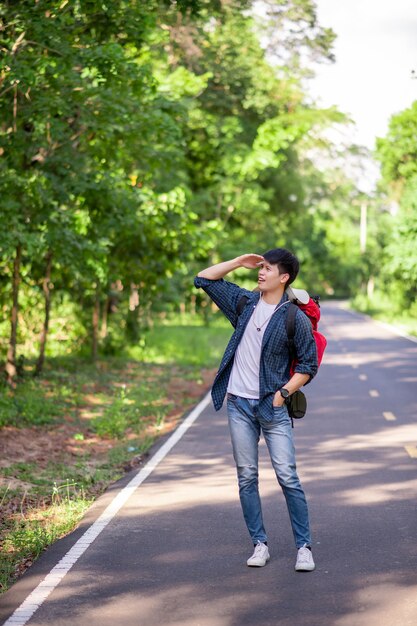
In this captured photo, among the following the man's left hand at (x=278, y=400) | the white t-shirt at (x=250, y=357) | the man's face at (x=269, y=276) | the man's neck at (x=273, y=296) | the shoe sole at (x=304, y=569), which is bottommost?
the shoe sole at (x=304, y=569)

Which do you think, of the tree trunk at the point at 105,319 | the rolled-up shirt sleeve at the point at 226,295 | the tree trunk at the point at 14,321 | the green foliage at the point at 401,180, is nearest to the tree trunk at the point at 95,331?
the tree trunk at the point at 105,319

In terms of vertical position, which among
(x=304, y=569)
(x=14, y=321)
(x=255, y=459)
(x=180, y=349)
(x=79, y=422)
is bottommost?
(x=180, y=349)

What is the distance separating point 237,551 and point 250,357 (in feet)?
4.38

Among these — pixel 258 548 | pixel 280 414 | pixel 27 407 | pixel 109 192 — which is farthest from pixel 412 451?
pixel 109 192

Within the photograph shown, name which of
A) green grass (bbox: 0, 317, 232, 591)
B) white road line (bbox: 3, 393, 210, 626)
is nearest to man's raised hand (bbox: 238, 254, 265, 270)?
white road line (bbox: 3, 393, 210, 626)

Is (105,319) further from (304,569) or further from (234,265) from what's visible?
(304,569)

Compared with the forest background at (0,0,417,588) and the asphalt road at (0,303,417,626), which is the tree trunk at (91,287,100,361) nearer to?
the forest background at (0,0,417,588)

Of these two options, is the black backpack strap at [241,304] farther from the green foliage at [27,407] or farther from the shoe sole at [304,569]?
the green foliage at [27,407]

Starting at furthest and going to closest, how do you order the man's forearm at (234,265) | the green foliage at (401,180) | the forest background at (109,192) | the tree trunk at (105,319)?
1. the green foliage at (401,180)
2. the tree trunk at (105,319)
3. the forest background at (109,192)
4. the man's forearm at (234,265)

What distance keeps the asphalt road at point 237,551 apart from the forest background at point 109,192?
557 mm

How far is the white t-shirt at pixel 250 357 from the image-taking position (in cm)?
662

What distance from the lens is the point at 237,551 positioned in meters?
7.11

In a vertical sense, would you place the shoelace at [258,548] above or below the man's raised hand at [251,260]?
below

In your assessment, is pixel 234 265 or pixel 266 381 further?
pixel 234 265
